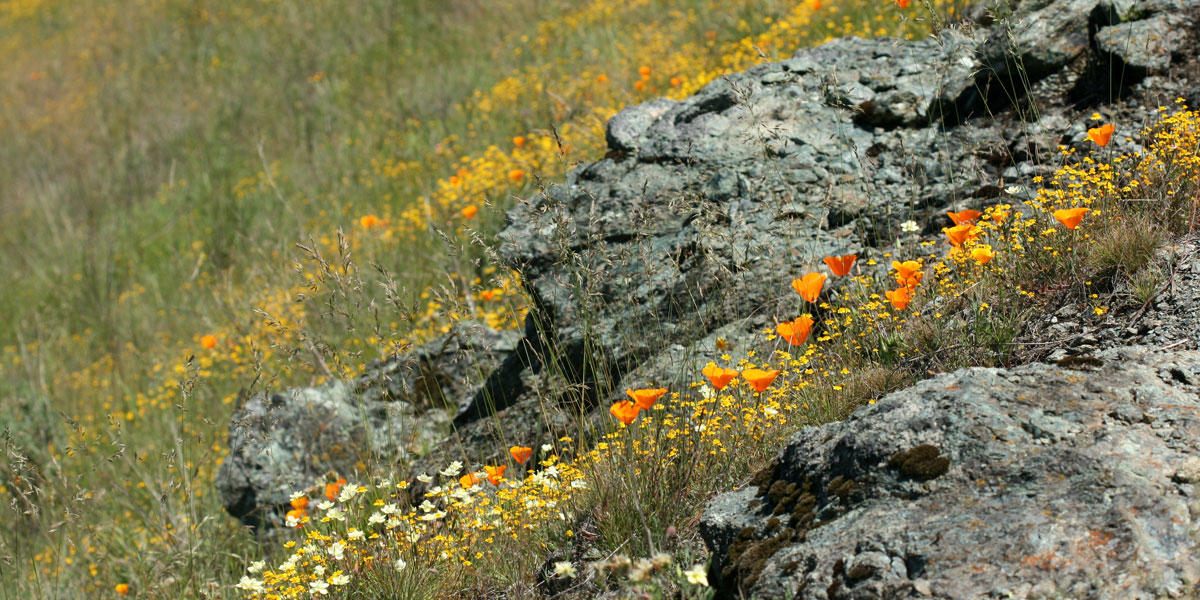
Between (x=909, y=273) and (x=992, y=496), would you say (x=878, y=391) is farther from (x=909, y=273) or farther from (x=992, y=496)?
(x=992, y=496)

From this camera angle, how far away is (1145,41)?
13.0ft

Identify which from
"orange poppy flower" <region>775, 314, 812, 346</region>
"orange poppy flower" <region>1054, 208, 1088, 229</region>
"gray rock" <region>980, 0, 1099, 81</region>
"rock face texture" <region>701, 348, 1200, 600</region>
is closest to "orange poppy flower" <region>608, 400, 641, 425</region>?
"rock face texture" <region>701, 348, 1200, 600</region>

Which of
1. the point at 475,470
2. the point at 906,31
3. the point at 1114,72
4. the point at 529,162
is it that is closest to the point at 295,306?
the point at 529,162

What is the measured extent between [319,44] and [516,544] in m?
9.01

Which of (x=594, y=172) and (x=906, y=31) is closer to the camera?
(x=594, y=172)

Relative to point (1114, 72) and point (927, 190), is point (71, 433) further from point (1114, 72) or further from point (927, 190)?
point (1114, 72)

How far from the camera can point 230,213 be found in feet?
26.7

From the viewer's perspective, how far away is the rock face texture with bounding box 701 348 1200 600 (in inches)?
77.5

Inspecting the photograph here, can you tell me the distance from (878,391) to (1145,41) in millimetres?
2211

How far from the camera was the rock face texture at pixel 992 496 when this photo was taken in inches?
77.5

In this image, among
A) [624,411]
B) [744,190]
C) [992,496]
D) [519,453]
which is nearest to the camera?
[992,496]

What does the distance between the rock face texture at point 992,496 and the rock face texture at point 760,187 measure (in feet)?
3.71

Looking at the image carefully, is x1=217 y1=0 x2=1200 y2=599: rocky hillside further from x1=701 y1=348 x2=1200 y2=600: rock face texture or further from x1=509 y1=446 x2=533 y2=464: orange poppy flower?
x1=509 y1=446 x2=533 y2=464: orange poppy flower

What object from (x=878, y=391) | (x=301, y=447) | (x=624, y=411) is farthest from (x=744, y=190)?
(x=301, y=447)
